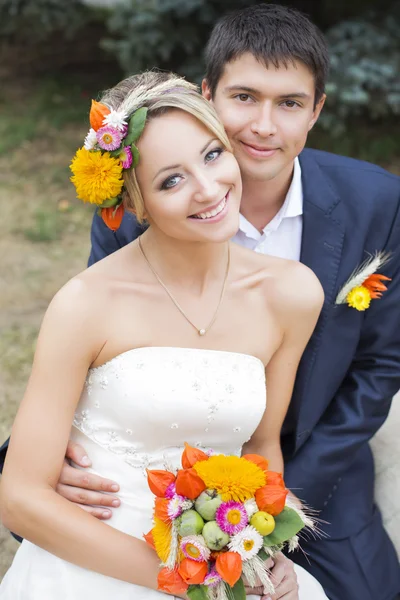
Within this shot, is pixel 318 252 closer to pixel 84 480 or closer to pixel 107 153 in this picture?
pixel 107 153

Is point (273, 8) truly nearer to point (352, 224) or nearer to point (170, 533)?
point (352, 224)

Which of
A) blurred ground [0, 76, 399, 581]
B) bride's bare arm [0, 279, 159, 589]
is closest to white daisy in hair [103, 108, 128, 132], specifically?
bride's bare arm [0, 279, 159, 589]

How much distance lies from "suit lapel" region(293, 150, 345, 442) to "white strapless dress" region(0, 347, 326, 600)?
1.80 feet

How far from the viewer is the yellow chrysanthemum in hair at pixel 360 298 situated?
11.1 feet

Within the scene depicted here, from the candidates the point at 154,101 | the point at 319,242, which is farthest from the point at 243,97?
the point at 154,101

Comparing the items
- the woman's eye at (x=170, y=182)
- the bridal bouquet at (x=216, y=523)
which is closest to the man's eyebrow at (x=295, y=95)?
the woman's eye at (x=170, y=182)

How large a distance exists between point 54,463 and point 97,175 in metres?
0.96

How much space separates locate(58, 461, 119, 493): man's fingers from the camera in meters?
2.81

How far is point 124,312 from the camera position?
2793 millimetres

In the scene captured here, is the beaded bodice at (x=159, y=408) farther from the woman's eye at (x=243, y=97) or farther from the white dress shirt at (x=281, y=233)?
the woman's eye at (x=243, y=97)

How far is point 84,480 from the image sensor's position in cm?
281

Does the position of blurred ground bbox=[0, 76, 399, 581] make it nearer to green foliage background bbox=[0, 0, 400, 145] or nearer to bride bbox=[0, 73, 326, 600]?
green foliage background bbox=[0, 0, 400, 145]

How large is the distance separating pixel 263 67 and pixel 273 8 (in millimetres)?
437

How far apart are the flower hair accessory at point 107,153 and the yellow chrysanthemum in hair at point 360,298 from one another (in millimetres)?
1178
